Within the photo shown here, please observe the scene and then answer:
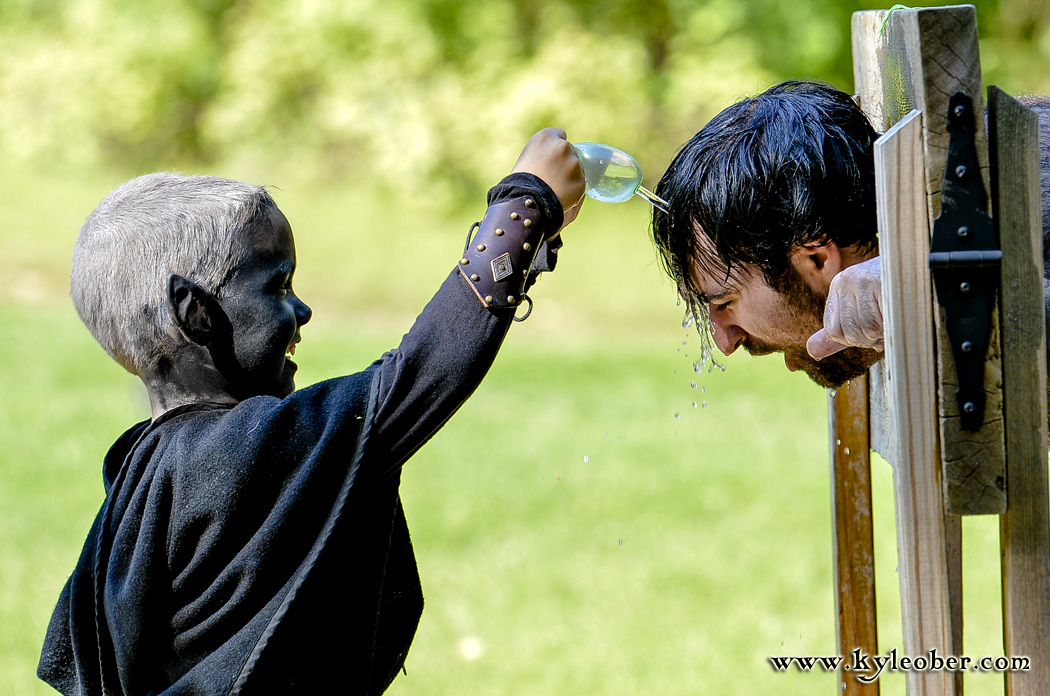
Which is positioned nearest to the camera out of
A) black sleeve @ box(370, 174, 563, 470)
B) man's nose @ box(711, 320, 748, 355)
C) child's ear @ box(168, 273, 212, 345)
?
black sleeve @ box(370, 174, 563, 470)

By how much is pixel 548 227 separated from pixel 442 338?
0.95ft

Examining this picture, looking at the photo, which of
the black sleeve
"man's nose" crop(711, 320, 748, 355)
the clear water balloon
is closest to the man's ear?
"man's nose" crop(711, 320, 748, 355)

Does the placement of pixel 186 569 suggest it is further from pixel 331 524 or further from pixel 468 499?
pixel 468 499

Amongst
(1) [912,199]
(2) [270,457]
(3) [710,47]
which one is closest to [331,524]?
(2) [270,457]

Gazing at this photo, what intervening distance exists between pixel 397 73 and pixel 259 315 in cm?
1395

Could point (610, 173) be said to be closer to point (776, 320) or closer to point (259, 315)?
point (776, 320)

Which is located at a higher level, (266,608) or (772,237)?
(772,237)

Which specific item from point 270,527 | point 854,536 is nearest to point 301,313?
point 270,527

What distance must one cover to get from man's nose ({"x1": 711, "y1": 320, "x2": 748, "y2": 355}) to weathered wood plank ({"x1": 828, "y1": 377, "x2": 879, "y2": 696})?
0.32 meters

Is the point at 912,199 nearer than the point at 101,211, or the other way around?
the point at 912,199

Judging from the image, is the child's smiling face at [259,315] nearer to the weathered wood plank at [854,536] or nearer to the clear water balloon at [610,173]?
the clear water balloon at [610,173]

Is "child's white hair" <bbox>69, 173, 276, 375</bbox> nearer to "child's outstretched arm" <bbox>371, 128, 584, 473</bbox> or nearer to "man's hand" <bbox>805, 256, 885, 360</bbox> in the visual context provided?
"child's outstretched arm" <bbox>371, 128, 584, 473</bbox>

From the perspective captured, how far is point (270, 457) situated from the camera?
192 centimetres

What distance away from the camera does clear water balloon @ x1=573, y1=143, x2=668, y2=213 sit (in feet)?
8.22
